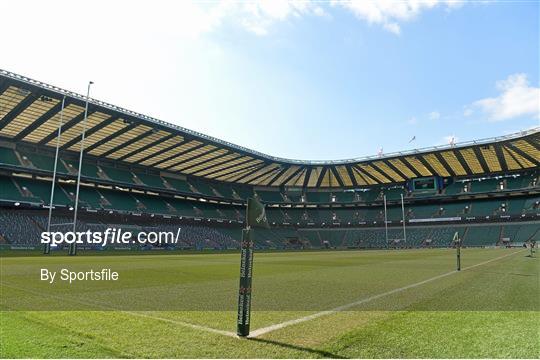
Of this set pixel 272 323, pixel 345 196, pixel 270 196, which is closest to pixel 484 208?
pixel 345 196

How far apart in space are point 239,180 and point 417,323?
266 ft

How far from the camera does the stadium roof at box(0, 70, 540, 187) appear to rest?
4325 cm

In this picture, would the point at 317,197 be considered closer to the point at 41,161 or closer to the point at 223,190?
the point at 223,190

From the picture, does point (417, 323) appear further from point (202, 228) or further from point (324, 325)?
point (202, 228)

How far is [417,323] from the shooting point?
22.5 feet

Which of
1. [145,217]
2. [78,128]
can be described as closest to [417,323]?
[78,128]

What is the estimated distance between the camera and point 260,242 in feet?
253

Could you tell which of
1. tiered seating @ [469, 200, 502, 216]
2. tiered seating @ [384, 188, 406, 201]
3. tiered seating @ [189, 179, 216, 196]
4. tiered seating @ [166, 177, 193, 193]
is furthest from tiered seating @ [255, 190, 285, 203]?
tiered seating @ [469, 200, 502, 216]

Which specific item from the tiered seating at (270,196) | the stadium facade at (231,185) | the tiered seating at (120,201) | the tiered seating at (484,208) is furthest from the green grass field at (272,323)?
the tiered seating at (270,196)

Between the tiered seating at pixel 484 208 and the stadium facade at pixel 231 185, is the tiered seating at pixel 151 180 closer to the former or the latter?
the stadium facade at pixel 231 185
